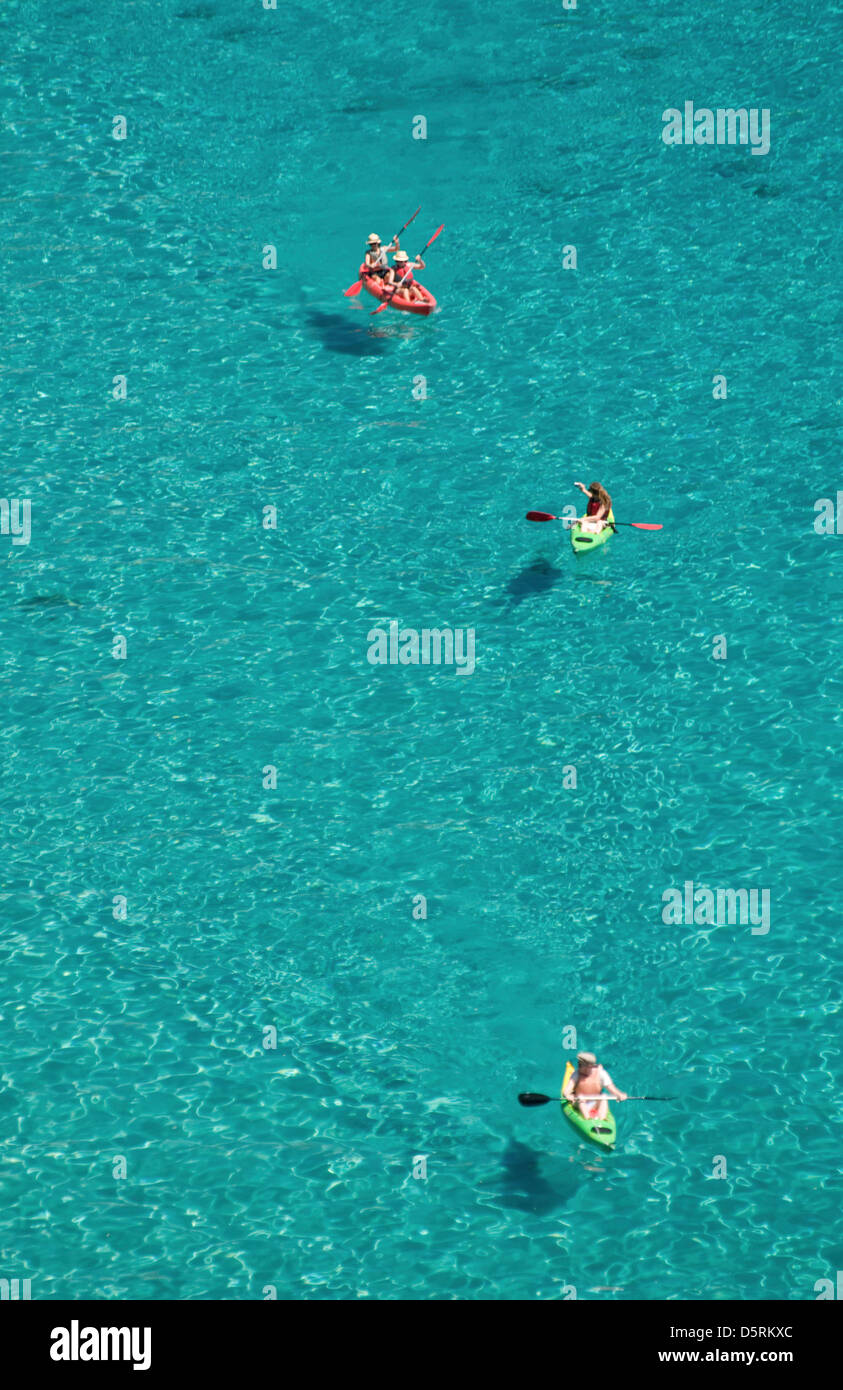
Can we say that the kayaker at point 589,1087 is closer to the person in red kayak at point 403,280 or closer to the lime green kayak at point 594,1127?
the lime green kayak at point 594,1127

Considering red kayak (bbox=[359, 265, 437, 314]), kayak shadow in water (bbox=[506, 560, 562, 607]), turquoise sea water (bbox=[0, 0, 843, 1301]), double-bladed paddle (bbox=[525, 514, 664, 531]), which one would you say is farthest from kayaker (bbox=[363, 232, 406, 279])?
kayak shadow in water (bbox=[506, 560, 562, 607])

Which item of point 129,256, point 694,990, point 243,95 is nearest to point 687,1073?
point 694,990

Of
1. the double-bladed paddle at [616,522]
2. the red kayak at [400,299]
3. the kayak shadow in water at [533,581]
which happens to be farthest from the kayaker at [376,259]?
the kayak shadow in water at [533,581]

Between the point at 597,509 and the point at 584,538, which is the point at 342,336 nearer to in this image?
the point at 597,509

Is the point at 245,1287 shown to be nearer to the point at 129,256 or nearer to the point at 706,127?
the point at 129,256

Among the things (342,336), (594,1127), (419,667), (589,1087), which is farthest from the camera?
(342,336)

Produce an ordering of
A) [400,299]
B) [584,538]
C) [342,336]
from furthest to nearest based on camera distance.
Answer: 1. [342,336]
2. [400,299]
3. [584,538]

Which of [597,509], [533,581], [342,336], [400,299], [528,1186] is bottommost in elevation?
[528,1186]

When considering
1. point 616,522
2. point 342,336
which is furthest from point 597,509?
point 342,336
